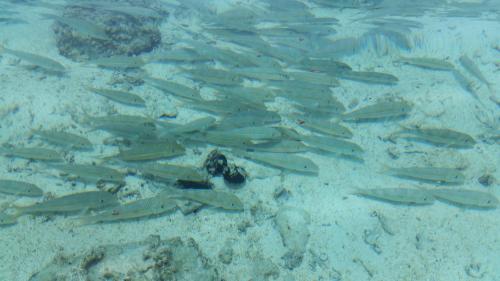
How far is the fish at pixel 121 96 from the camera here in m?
5.60

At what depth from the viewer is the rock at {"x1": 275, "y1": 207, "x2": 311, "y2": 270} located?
3.64 m

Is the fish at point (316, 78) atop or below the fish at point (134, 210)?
atop

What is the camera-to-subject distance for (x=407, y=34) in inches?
316

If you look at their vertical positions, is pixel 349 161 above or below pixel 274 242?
above

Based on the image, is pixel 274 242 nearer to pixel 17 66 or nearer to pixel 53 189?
pixel 53 189

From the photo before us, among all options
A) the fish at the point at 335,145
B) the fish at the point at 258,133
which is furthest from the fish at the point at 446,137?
the fish at the point at 258,133

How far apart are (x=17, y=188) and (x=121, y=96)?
214 centimetres

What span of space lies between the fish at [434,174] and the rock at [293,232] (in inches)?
59.4

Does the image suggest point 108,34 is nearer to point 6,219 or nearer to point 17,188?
point 17,188

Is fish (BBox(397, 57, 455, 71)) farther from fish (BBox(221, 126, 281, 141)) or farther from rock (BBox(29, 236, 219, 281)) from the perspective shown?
rock (BBox(29, 236, 219, 281))

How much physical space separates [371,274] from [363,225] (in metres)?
0.58

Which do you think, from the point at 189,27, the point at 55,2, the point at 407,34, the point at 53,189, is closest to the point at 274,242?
the point at 53,189

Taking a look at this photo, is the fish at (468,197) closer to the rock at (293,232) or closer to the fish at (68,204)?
the rock at (293,232)

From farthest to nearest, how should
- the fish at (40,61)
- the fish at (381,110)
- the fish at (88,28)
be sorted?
the fish at (88,28)
the fish at (40,61)
the fish at (381,110)
